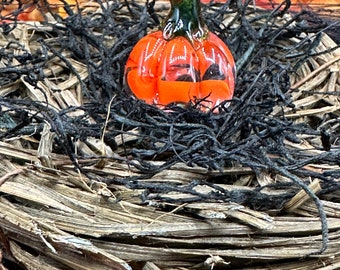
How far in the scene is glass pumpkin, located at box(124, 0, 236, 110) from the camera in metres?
0.78

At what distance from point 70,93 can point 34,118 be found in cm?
12

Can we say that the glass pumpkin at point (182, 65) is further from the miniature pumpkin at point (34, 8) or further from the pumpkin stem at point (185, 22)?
the miniature pumpkin at point (34, 8)

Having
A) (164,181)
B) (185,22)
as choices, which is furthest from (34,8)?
(164,181)

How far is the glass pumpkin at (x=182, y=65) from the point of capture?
779 mm

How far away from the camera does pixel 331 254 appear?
60 centimetres

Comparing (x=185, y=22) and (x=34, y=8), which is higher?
(x=185, y=22)

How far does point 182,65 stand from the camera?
0.78 meters

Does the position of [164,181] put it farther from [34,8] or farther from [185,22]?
[34,8]

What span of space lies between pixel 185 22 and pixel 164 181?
218 mm

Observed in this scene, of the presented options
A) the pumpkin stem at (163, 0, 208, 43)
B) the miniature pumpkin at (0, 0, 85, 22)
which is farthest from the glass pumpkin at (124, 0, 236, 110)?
the miniature pumpkin at (0, 0, 85, 22)

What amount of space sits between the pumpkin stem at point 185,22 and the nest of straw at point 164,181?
79 mm

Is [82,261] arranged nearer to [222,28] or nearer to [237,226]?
[237,226]

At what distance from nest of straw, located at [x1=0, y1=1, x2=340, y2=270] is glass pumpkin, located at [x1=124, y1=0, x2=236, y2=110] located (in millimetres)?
25

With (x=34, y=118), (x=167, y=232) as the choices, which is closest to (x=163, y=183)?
(x=167, y=232)
